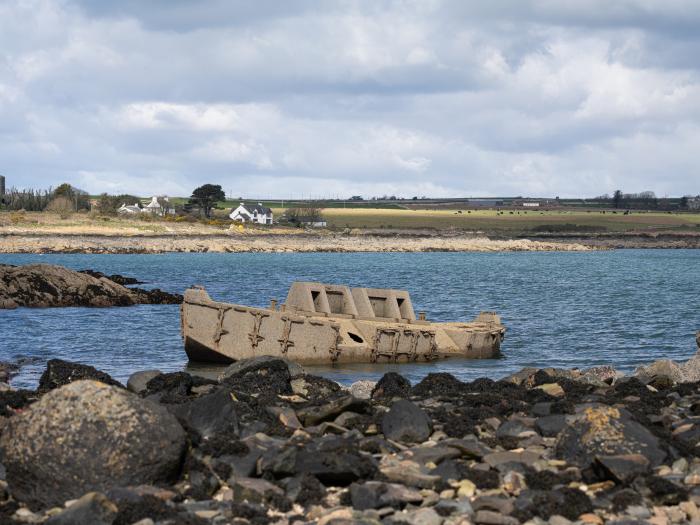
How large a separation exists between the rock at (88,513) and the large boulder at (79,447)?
0.77m

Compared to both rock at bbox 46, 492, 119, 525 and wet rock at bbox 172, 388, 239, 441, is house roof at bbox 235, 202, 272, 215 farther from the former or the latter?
rock at bbox 46, 492, 119, 525

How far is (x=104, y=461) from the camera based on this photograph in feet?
39.3

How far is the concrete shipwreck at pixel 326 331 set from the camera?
2819 centimetres

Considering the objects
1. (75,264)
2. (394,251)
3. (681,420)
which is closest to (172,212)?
(394,251)

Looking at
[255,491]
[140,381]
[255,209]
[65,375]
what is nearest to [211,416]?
[255,491]

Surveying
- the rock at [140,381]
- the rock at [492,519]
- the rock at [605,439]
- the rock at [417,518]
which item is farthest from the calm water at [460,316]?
the rock at [492,519]

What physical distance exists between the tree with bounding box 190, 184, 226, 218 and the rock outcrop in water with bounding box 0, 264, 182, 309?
5055 inches

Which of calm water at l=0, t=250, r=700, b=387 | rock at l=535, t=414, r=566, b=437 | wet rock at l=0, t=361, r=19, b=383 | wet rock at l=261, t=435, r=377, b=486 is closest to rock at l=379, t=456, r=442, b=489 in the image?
wet rock at l=261, t=435, r=377, b=486

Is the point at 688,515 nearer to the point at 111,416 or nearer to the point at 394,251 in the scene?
the point at 111,416

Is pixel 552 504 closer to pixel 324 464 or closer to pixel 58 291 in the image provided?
pixel 324 464

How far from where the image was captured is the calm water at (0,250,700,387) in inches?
1254

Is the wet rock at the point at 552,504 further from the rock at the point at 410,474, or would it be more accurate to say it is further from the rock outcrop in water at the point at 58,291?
the rock outcrop in water at the point at 58,291

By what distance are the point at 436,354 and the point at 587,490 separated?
59.0 feet

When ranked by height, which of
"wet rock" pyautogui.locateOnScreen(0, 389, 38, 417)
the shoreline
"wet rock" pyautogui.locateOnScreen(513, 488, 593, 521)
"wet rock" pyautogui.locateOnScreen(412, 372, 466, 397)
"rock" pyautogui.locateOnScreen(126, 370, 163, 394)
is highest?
"wet rock" pyautogui.locateOnScreen(0, 389, 38, 417)
